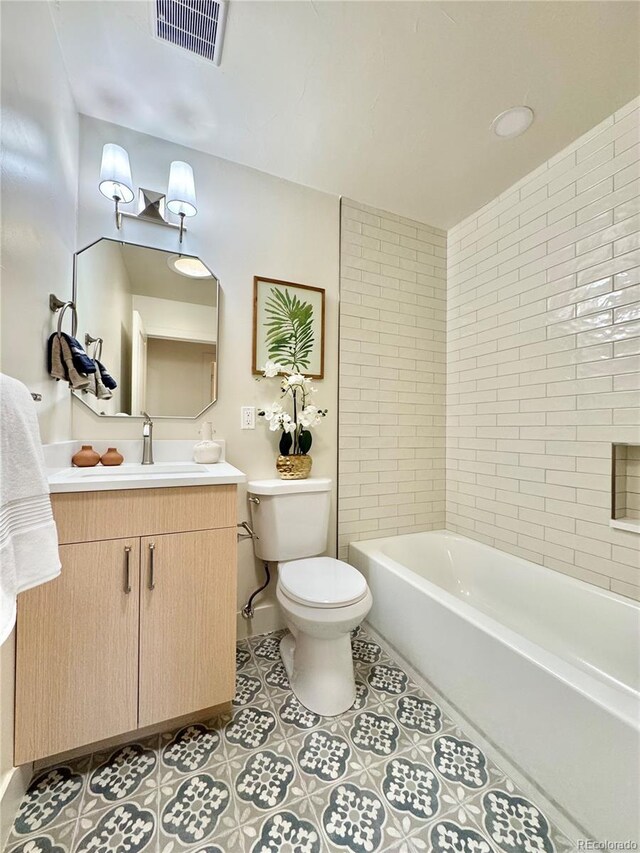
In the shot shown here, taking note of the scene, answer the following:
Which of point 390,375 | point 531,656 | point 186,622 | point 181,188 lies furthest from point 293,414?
point 531,656

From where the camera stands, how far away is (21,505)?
2.37ft

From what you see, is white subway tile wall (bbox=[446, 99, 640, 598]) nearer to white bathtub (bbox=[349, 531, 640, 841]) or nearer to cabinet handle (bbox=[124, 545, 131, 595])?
white bathtub (bbox=[349, 531, 640, 841])

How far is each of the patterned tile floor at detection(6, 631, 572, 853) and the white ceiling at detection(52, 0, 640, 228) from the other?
248 centimetres

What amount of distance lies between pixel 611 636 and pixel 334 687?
113cm

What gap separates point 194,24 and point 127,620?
2012 mm

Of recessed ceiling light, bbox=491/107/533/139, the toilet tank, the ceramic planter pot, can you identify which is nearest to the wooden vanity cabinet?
the toilet tank

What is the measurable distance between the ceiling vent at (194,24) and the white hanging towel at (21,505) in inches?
53.7

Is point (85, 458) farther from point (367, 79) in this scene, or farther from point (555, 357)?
point (555, 357)

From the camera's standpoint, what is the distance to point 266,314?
1.85m

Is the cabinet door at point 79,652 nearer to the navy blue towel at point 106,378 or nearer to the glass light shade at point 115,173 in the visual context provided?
the navy blue towel at point 106,378

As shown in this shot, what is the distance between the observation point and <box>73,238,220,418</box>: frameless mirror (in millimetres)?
1543

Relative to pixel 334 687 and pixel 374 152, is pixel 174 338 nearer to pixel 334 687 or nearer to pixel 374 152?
pixel 374 152

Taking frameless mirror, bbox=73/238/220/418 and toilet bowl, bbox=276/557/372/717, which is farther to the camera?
frameless mirror, bbox=73/238/220/418

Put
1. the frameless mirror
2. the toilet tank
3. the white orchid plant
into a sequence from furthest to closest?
the white orchid plant < the toilet tank < the frameless mirror
